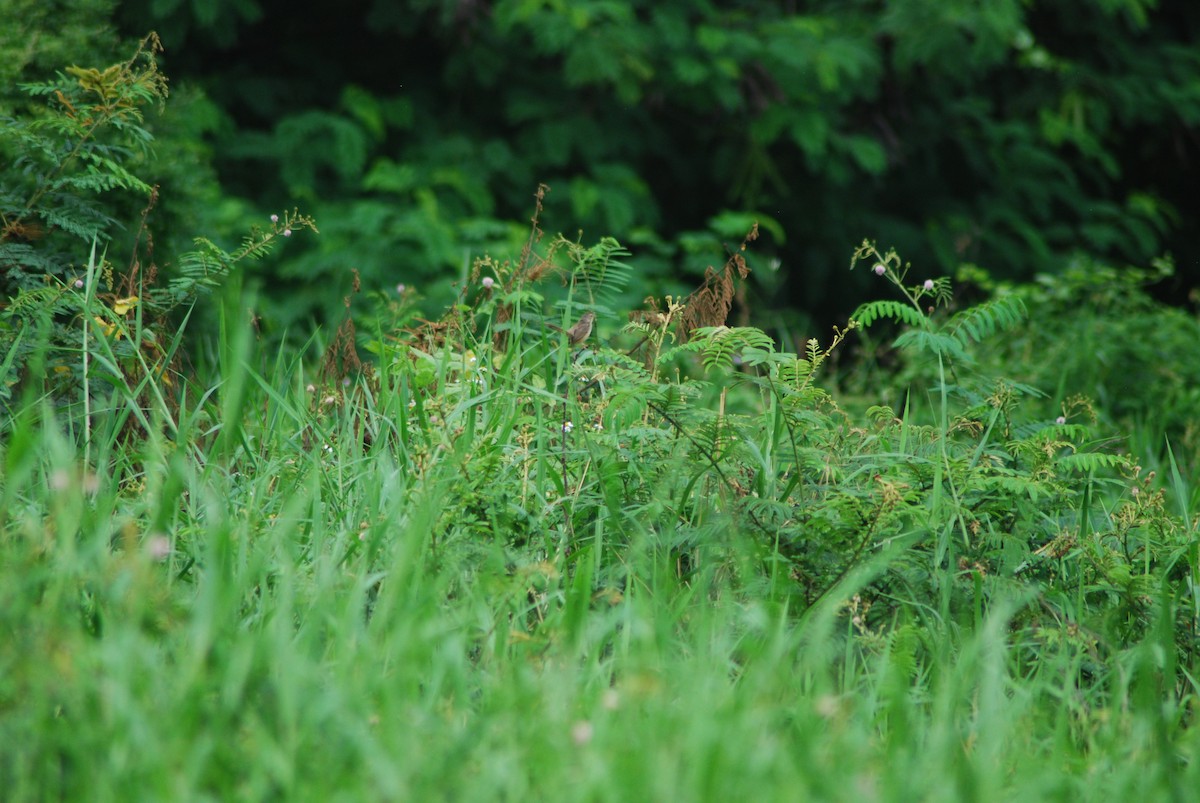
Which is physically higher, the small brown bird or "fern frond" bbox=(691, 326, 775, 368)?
"fern frond" bbox=(691, 326, 775, 368)

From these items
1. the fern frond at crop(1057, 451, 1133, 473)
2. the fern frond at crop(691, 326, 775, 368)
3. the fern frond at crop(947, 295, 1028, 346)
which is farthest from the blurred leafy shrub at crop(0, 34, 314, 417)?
the fern frond at crop(1057, 451, 1133, 473)

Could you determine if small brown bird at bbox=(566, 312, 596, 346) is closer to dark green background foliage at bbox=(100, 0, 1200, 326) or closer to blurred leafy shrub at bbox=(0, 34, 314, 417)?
blurred leafy shrub at bbox=(0, 34, 314, 417)

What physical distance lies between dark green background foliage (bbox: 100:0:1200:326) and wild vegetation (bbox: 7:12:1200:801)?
2437 millimetres

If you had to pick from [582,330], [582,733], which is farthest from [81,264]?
[582,733]

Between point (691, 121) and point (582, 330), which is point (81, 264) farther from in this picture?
point (691, 121)

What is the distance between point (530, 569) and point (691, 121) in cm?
550

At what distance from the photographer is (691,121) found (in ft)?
23.8

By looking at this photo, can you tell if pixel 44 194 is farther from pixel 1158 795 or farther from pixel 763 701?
pixel 1158 795

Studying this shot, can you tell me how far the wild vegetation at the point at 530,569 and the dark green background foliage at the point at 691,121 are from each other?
2.44m

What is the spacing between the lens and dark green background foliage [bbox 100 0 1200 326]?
6125 mm

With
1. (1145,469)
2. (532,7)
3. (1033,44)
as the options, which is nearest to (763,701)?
(1145,469)

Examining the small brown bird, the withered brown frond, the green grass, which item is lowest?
the green grass

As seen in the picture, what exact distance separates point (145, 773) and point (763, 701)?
2.70 ft

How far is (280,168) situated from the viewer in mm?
6309
